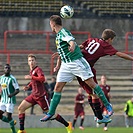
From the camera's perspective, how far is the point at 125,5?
1238 inches

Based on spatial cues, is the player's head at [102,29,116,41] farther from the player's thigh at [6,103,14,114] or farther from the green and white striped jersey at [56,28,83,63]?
the player's thigh at [6,103,14,114]

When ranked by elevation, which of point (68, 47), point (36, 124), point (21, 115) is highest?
point (68, 47)

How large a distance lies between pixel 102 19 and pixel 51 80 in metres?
5.89

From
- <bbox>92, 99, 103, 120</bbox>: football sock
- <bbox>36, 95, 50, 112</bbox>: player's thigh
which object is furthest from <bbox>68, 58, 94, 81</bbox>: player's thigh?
<bbox>36, 95, 50, 112</bbox>: player's thigh

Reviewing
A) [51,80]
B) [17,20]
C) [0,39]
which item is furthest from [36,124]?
[17,20]

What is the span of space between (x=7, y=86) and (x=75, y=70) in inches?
208

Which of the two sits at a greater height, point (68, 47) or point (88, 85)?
point (68, 47)

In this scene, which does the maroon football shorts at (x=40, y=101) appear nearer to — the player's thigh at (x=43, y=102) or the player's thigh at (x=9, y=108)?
the player's thigh at (x=43, y=102)

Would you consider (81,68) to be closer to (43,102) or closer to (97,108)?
(97,108)

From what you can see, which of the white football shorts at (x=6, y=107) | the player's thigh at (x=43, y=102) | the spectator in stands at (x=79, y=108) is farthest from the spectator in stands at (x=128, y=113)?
the player's thigh at (x=43, y=102)

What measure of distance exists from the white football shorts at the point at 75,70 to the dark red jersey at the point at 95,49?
46 cm

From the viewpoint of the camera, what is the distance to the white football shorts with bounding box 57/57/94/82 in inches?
545

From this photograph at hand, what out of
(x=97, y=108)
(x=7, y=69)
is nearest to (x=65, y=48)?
(x=97, y=108)

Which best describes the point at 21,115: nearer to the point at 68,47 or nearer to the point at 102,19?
the point at 68,47
